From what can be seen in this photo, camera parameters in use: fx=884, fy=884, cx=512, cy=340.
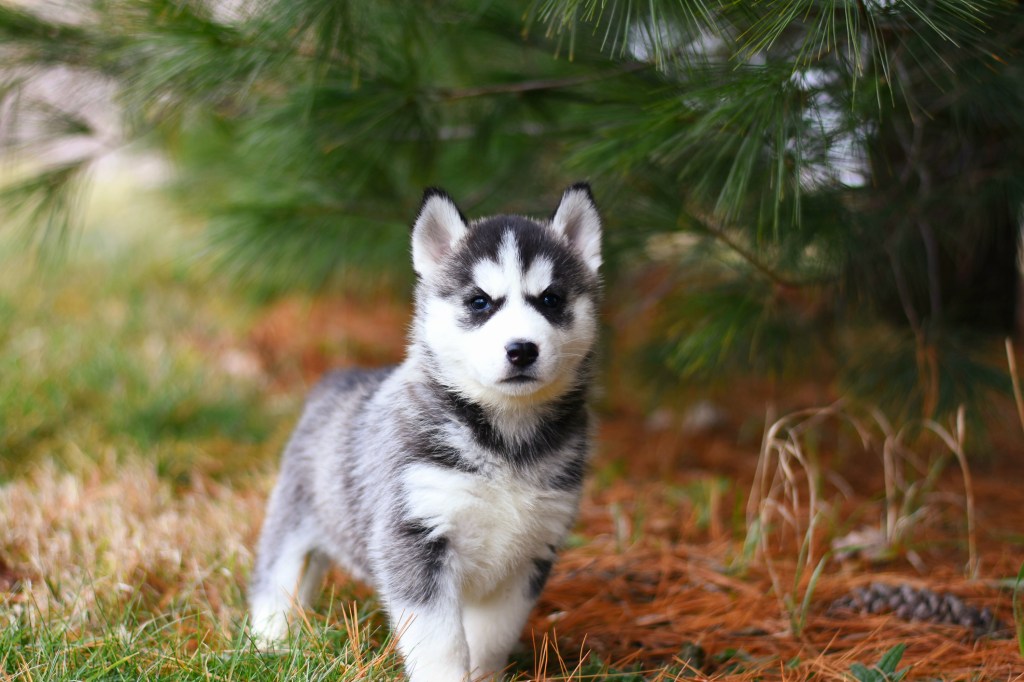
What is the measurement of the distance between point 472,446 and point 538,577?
1.60ft

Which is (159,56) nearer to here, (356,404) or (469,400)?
(356,404)

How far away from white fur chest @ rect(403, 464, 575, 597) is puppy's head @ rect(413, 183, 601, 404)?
25 centimetres

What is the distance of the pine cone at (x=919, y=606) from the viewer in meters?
3.09

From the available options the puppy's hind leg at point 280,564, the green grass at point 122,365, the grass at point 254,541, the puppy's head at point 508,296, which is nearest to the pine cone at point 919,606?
the grass at point 254,541

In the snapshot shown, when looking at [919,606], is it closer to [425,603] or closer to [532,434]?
[532,434]

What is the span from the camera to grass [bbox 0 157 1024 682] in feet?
8.79

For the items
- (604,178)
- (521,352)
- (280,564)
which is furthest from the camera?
(604,178)

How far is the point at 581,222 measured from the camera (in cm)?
283

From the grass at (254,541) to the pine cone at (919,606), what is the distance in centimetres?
8

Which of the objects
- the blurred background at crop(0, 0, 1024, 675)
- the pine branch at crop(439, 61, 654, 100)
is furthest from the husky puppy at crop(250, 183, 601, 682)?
the pine branch at crop(439, 61, 654, 100)

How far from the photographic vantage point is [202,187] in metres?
5.78

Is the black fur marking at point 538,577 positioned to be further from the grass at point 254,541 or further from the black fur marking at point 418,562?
the black fur marking at point 418,562

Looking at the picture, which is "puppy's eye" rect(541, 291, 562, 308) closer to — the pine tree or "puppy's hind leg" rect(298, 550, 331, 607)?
the pine tree

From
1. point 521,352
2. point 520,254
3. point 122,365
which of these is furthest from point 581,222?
point 122,365
